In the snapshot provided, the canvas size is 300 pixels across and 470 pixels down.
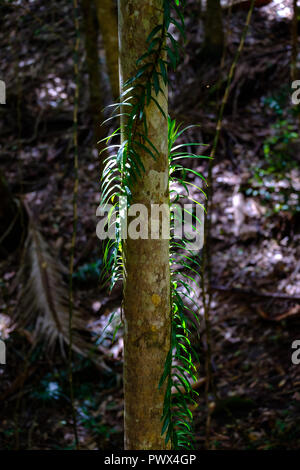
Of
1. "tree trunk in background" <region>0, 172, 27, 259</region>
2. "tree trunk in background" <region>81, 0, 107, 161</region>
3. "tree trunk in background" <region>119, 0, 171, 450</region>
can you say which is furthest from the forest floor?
"tree trunk in background" <region>81, 0, 107, 161</region>

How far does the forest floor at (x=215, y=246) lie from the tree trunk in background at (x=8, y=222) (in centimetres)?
16

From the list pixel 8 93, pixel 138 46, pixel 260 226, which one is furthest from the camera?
pixel 8 93

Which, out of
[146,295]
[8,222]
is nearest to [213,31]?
[8,222]

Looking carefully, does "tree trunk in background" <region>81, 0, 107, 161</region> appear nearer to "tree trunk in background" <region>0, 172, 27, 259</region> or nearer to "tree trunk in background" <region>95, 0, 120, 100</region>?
"tree trunk in background" <region>95, 0, 120, 100</region>

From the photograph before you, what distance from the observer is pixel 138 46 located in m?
1.52

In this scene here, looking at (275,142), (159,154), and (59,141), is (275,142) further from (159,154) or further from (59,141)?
(159,154)

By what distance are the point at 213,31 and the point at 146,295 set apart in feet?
18.9

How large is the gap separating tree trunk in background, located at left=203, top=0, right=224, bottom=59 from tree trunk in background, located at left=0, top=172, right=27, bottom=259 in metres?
3.48

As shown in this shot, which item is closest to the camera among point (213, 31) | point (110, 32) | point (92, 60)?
point (110, 32)

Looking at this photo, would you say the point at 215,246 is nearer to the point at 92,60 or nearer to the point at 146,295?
the point at 92,60

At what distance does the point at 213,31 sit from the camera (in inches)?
255

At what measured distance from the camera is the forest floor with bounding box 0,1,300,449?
3.54 metres
